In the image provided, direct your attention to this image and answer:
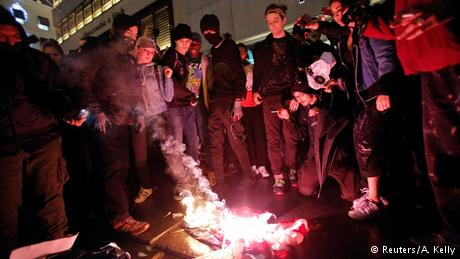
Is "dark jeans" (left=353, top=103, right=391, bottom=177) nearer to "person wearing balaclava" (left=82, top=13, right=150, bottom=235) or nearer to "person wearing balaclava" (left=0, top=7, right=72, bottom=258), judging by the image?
"person wearing balaclava" (left=82, top=13, right=150, bottom=235)

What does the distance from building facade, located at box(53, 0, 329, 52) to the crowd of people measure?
76.1 inches

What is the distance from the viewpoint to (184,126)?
5219 mm

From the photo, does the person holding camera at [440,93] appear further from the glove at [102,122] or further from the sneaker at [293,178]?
the glove at [102,122]

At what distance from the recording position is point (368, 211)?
3.43 m

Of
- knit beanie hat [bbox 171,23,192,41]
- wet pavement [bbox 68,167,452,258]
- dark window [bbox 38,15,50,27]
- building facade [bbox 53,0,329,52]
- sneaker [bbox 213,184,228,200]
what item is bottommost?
wet pavement [bbox 68,167,452,258]

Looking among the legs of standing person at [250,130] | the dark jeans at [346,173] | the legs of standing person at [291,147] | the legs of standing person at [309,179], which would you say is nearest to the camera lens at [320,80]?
the legs of standing person at [291,147]

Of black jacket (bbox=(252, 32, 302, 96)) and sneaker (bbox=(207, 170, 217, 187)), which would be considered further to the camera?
sneaker (bbox=(207, 170, 217, 187))

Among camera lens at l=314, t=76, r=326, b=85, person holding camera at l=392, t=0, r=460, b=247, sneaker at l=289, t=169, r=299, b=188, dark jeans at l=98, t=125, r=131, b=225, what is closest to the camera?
person holding camera at l=392, t=0, r=460, b=247

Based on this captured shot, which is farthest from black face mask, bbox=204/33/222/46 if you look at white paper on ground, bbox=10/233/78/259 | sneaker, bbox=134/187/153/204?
white paper on ground, bbox=10/233/78/259

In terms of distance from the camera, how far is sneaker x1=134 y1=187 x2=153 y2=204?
4.89m

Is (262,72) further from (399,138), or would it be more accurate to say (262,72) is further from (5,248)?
(5,248)

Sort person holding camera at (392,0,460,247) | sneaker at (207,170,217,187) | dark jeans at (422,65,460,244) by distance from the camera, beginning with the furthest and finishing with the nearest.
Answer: sneaker at (207,170,217,187) < dark jeans at (422,65,460,244) < person holding camera at (392,0,460,247)

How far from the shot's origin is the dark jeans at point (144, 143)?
4586mm

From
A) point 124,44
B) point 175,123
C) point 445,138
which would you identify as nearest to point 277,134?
point 175,123
